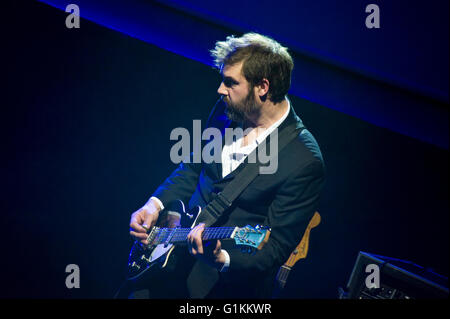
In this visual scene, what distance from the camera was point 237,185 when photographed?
6.98ft

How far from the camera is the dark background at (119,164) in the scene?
271cm

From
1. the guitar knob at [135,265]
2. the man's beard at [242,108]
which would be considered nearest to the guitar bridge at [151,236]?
the guitar knob at [135,265]

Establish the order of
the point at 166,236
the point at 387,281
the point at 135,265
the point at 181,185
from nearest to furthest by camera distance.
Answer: the point at 387,281
the point at 166,236
the point at 135,265
the point at 181,185

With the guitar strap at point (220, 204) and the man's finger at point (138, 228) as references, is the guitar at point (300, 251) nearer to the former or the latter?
the guitar strap at point (220, 204)

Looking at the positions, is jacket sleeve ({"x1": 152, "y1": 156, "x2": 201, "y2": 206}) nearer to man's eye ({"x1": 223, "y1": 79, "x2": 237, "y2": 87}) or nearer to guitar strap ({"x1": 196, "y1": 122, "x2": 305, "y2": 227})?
guitar strap ({"x1": 196, "y1": 122, "x2": 305, "y2": 227})

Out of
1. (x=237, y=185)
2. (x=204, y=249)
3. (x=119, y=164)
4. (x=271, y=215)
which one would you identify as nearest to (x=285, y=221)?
(x=271, y=215)

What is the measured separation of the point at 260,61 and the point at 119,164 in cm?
142

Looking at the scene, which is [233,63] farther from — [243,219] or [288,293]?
[288,293]

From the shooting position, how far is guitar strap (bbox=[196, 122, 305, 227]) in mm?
2109

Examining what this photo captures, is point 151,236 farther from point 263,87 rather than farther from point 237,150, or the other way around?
point 263,87

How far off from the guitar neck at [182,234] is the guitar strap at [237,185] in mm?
86

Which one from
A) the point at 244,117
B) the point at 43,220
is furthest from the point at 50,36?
the point at 244,117

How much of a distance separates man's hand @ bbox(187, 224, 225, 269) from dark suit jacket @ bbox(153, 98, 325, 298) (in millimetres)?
71

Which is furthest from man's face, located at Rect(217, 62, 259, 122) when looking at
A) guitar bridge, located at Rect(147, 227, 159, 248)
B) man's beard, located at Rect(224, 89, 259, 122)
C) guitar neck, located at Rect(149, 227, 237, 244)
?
guitar bridge, located at Rect(147, 227, 159, 248)
